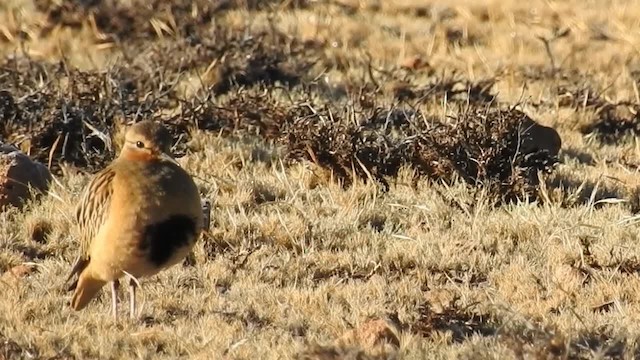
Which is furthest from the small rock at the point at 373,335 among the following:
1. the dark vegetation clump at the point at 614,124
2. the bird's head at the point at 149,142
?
the dark vegetation clump at the point at 614,124

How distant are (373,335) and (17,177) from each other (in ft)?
11.3

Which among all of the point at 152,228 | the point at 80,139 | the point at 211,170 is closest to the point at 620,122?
the point at 211,170

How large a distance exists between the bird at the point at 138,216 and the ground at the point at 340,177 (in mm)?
278

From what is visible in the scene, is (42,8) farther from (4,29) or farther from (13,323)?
(13,323)

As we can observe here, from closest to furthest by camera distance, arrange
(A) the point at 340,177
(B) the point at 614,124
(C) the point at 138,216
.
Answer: (C) the point at 138,216 → (A) the point at 340,177 → (B) the point at 614,124

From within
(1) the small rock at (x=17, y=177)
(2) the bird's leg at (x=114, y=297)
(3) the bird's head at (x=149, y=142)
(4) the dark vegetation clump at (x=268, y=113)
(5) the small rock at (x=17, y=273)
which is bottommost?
(4) the dark vegetation clump at (x=268, y=113)

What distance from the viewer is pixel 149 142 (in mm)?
6523

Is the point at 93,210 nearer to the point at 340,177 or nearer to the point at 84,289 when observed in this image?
the point at 84,289

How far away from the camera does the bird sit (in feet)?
20.7

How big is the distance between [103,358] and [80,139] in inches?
158

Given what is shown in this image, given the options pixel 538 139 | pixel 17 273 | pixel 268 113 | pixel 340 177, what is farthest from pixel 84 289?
pixel 538 139

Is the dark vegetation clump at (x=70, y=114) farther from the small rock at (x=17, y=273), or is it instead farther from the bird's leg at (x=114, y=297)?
the bird's leg at (x=114, y=297)

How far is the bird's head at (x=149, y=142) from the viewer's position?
6.52 metres

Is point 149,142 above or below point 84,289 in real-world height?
above
